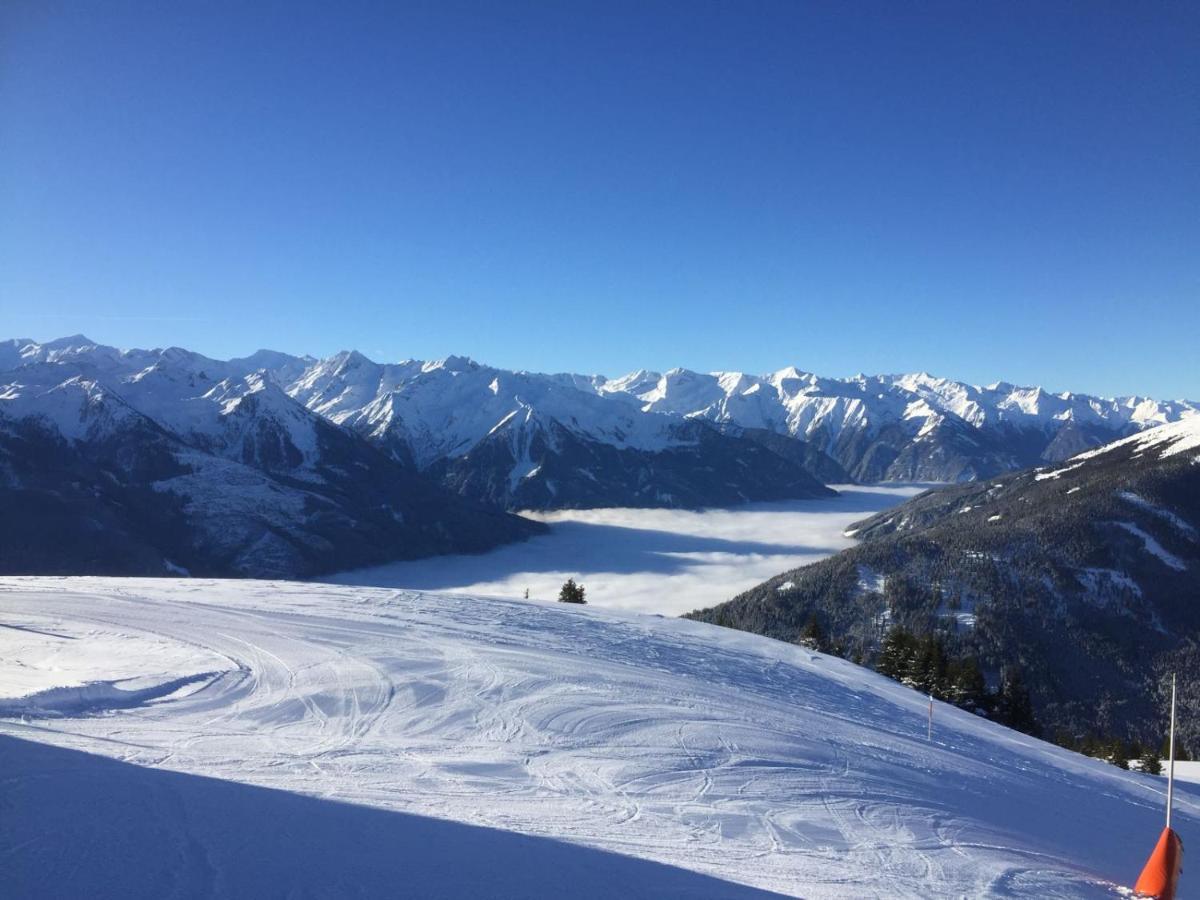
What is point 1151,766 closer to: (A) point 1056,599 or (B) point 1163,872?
(B) point 1163,872

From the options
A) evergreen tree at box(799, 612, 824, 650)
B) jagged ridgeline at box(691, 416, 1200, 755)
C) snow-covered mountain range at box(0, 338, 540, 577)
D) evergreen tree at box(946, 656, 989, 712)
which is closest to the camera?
evergreen tree at box(946, 656, 989, 712)

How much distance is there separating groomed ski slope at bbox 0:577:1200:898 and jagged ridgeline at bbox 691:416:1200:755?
7109 centimetres

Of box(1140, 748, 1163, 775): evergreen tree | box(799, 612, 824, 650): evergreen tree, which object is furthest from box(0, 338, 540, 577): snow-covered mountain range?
box(1140, 748, 1163, 775): evergreen tree

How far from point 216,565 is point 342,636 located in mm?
153006

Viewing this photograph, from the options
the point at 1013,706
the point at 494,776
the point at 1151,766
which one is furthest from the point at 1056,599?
the point at 494,776

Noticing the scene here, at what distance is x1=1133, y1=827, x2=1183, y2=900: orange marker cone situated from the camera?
8914 millimetres

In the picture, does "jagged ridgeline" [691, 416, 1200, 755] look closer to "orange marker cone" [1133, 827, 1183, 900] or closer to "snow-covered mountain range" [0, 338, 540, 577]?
"orange marker cone" [1133, 827, 1183, 900]

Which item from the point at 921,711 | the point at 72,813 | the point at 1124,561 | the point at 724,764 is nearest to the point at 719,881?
the point at 724,764

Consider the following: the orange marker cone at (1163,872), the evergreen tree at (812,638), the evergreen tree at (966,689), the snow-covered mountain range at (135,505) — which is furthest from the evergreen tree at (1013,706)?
the snow-covered mountain range at (135,505)

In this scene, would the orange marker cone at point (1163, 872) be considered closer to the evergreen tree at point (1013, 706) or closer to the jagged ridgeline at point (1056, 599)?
the evergreen tree at point (1013, 706)

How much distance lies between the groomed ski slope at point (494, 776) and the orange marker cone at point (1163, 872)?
58 cm

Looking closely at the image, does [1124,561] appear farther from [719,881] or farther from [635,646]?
[719,881]

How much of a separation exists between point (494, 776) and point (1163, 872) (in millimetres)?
9355

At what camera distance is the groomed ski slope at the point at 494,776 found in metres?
6.89
